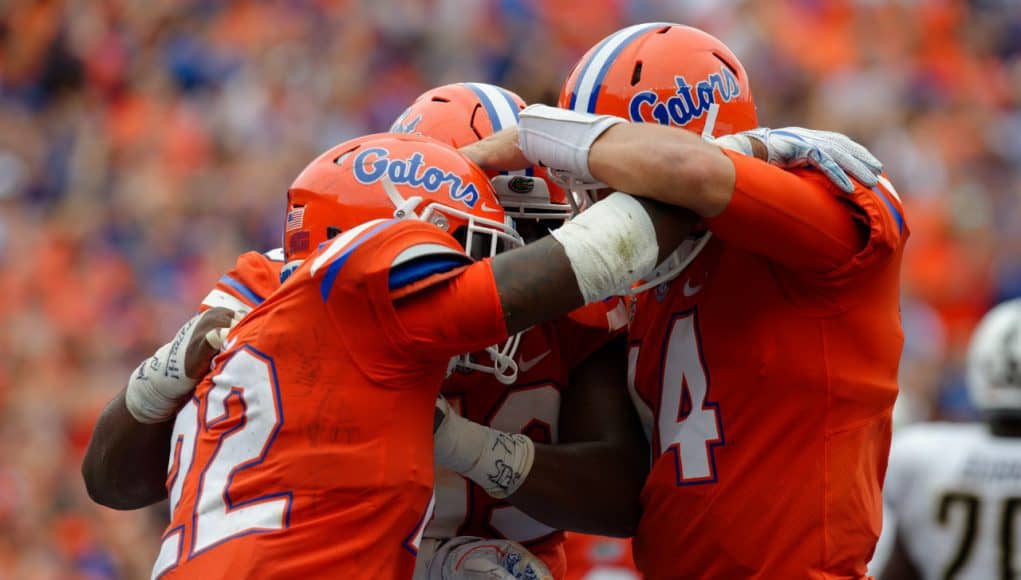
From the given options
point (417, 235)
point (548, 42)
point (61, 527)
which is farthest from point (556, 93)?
point (417, 235)

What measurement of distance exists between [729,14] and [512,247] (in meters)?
7.38

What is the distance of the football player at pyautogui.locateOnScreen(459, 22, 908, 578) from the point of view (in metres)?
3.12

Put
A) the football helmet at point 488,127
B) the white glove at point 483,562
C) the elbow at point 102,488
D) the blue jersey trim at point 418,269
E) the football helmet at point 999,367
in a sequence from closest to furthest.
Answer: the blue jersey trim at point 418,269
the white glove at point 483,562
the elbow at point 102,488
the football helmet at point 488,127
the football helmet at point 999,367

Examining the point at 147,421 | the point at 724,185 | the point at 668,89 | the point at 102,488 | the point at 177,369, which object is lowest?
the point at 102,488

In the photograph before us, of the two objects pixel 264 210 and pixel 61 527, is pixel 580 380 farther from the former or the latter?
pixel 264 210

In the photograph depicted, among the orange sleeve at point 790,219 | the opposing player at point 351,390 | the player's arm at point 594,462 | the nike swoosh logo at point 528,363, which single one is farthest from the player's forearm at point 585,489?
the orange sleeve at point 790,219

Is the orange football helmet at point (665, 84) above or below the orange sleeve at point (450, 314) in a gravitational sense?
above

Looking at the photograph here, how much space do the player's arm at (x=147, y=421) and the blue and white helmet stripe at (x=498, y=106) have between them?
92 cm

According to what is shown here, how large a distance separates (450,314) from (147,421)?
0.90 metres

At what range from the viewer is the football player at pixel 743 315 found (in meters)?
3.12

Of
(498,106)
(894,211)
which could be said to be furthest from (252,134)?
(894,211)

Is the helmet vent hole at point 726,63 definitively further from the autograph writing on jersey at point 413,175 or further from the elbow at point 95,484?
the elbow at point 95,484

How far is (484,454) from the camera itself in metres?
3.39

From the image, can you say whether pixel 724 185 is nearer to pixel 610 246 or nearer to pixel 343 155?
pixel 610 246
